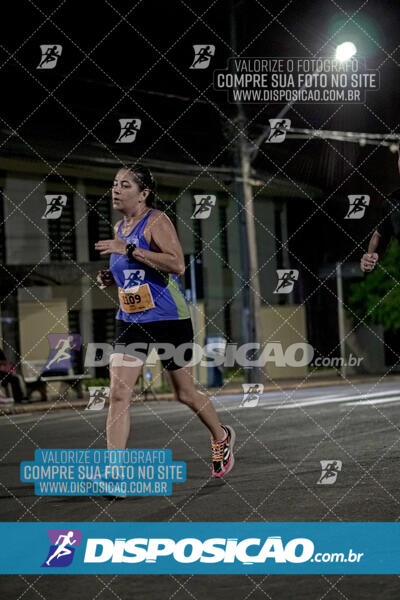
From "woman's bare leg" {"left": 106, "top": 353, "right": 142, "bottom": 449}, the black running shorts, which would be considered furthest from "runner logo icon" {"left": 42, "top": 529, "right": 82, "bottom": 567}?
the black running shorts

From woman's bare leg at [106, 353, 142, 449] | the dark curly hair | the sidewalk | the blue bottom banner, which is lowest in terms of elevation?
the sidewalk

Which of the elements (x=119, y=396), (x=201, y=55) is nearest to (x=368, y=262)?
(x=119, y=396)

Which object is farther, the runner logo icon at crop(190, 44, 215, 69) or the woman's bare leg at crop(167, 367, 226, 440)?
the runner logo icon at crop(190, 44, 215, 69)

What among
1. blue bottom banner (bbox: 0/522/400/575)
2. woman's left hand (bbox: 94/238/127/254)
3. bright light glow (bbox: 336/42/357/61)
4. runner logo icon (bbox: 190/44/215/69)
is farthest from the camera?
bright light glow (bbox: 336/42/357/61)

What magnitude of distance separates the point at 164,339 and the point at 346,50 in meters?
6.63

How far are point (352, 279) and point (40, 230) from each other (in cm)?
1738

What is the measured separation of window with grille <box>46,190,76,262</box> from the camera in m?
23.8

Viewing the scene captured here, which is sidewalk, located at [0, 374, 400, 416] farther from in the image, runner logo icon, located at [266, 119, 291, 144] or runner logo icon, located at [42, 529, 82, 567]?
runner logo icon, located at [42, 529, 82, 567]

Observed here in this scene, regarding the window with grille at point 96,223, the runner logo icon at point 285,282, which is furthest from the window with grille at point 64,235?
the runner logo icon at point 285,282

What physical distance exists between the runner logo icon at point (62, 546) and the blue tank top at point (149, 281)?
Result: 1.34m

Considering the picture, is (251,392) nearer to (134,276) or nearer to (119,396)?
(119,396)

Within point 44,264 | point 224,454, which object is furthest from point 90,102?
point 224,454

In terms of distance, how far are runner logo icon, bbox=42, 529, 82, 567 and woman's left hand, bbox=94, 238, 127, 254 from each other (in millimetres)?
1483

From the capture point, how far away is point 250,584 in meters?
4.41
